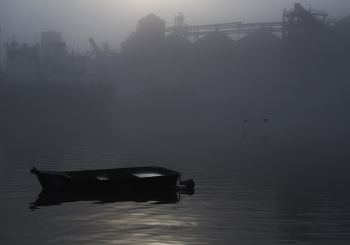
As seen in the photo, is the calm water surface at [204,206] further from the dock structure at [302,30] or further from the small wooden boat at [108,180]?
the dock structure at [302,30]

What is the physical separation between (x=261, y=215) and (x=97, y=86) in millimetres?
80815

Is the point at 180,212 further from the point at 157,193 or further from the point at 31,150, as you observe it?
the point at 31,150

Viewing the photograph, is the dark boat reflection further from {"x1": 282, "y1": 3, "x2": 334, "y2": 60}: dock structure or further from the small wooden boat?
{"x1": 282, "y1": 3, "x2": 334, "y2": 60}: dock structure

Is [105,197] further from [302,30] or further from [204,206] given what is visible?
[302,30]

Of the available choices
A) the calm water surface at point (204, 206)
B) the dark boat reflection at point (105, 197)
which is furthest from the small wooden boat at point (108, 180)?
the calm water surface at point (204, 206)

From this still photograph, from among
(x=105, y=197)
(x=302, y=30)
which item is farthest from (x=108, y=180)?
(x=302, y=30)

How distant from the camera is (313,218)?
45.2ft

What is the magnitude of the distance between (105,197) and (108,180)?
629mm

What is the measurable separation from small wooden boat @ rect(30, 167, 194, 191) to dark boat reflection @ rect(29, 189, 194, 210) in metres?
0.20

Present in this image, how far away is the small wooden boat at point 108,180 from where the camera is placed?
16.3 meters

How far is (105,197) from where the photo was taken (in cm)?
1630

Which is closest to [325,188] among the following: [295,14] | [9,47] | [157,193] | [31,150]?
[157,193]

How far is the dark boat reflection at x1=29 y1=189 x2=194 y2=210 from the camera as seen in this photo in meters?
15.7

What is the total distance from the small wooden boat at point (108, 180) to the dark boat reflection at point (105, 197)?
20 cm
